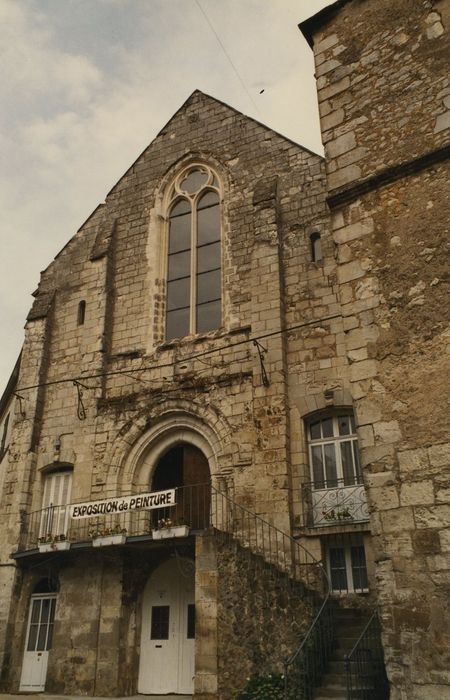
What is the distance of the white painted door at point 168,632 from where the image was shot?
11.5 metres

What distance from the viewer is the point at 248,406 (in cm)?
1220

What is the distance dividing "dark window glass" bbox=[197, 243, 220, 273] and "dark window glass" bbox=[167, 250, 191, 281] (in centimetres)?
30

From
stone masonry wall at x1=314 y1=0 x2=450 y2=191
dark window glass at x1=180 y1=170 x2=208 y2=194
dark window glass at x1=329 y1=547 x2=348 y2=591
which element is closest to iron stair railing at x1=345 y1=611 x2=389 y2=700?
dark window glass at x1=329 y1=547 x2=348 y2=591

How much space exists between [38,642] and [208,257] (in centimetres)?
908

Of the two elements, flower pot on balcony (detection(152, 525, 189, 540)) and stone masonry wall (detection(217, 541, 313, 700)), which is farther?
flower pot on balcony (detection(152, 525, 189, 540))

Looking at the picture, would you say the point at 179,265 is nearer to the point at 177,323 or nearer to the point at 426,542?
the point at 177,323

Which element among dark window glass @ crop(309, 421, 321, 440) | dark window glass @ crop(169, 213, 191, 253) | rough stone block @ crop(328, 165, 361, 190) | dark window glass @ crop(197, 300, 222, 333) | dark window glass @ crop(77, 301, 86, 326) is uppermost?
dark window glass @ crop(169, 213, 191, 253)

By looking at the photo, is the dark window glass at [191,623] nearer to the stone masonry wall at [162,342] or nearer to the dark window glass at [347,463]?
the stone masonry wall at [162,342]

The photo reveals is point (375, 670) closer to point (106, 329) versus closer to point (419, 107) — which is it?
point (419, 107)

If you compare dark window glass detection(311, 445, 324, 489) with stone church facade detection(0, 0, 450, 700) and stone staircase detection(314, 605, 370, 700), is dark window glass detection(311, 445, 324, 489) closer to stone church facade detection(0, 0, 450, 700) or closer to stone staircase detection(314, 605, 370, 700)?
stone church facade detection(0, 0, 450, 700)

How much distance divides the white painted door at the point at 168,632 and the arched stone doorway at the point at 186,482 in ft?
3.02

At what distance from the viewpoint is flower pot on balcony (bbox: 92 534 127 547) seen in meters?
11.5

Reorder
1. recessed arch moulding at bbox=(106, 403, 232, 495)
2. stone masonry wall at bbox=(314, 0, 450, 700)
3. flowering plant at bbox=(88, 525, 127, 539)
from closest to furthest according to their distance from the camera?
stone masonry wall at bbox=(314, 0, 450, 700) < flowering plant at bbox=(88, 525, 127, 539) < recessed arch moulding at bbox=(106, 403, 232, 495)

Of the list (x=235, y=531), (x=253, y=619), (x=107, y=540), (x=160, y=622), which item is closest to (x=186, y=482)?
(x=235, y=531)
